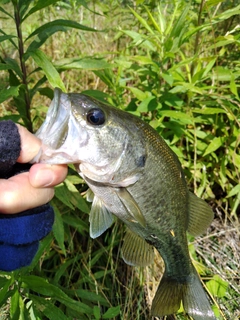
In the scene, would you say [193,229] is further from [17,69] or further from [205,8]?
[205,8]

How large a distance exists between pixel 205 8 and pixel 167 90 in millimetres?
480

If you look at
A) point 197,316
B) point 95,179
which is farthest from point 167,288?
point 95,179

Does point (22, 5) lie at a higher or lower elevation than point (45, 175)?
higher

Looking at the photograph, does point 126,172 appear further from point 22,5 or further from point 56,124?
point 22,5

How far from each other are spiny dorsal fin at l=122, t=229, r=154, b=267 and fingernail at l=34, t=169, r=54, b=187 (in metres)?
0.58

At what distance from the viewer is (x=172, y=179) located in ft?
4.72

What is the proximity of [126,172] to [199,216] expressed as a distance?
47 centimetres

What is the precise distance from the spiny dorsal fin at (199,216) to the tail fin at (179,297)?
0.22 metres

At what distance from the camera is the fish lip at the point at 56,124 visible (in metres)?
1.14

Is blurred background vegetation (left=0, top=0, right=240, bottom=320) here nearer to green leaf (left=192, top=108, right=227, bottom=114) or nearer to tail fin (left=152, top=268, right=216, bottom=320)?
green leaf (left=192, top=108, right=227, bottom=114)

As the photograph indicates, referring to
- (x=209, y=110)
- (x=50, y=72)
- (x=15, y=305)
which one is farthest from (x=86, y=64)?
(x=15, y=305)

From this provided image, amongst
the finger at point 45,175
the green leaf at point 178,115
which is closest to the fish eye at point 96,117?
the finger at point 45,175

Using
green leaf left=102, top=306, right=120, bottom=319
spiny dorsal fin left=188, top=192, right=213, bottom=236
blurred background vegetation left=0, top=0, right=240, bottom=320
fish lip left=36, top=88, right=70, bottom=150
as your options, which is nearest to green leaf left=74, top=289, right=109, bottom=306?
blurred background vegetation left=0, top=0, right=240, bottom=320

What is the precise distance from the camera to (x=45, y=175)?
3.63 ft
